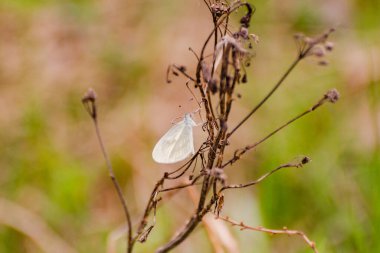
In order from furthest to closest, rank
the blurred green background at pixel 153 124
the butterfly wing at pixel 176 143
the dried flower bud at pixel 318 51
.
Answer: the blurred green background at pixel 153 124, the butterfly wing at pixel 176 143, the dried flower bud at pixel 318 51

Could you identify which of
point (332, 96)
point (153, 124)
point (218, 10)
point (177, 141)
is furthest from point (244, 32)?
point (153, 124)

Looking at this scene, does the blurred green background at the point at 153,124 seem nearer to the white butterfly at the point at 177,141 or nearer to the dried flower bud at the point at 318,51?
the white butterfly at the point at 177,141

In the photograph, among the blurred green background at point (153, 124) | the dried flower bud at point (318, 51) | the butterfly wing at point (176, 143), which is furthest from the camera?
the blurred green background at point (153, 124)

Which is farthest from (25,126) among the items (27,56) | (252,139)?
(252,139)

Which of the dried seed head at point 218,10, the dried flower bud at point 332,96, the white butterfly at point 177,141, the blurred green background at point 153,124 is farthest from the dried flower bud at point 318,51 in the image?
the blurred green background at point 153,124

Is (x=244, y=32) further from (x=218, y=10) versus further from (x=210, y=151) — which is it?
(x=210, y=151)

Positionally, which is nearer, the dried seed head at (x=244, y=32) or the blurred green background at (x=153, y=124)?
the dried seed head at (x=244, y=32)

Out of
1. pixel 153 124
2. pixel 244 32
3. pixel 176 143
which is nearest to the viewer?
pixel 244 32

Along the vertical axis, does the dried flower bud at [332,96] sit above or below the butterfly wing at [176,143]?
below
